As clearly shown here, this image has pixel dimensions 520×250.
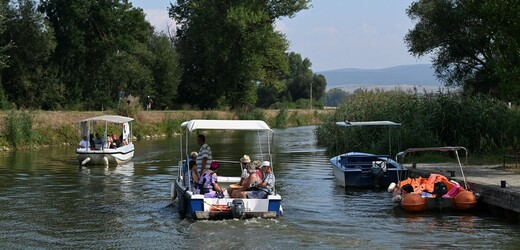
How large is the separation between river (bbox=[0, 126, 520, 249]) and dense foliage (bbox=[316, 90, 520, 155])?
6.18 m

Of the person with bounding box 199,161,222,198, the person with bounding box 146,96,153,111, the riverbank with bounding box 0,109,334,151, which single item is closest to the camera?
the person with bounding box 199,161,222,198

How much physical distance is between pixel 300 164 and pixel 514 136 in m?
9.91

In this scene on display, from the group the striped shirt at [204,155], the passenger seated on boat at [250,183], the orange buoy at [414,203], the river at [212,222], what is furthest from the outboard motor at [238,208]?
the orange buoy at [414,203]

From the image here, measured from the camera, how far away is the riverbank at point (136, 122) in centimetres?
4855

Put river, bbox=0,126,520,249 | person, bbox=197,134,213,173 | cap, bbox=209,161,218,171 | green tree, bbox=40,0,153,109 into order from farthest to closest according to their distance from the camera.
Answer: green tree, bbox=40,0,153,109, cap, bbox=209,161,218,171, person, bbox=197,134,213,173, river, bbox=0,126,520,249

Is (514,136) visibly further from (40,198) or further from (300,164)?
(40,198)

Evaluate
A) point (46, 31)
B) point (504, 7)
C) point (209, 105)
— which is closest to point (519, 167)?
point (504, 7)

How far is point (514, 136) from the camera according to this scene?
1268 inches

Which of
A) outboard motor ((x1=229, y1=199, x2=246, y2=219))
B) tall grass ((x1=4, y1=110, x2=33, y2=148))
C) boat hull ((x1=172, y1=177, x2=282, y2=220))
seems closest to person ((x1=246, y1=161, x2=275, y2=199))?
boat hull ((x1=172, y1=177, x2=282, y2=220))

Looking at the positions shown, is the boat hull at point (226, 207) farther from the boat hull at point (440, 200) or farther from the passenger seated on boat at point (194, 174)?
the boat hull at point (440, 200)

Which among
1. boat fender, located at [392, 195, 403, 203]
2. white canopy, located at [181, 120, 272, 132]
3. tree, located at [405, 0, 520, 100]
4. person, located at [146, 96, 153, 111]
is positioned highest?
tree, located at [405, 0, 520, 100]

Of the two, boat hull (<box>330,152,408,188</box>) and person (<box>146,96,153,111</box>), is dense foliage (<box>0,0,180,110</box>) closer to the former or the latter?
person (<box>146,96,153,111</box>)

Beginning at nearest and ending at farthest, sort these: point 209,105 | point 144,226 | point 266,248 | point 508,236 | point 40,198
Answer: point 266,248 < point 508,236 < point 144,226 < point 40,198 < point 209,105

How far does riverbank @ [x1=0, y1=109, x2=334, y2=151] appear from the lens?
4855cm
